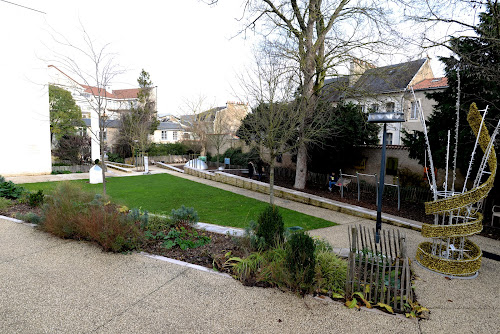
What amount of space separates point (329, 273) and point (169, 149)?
3032cm

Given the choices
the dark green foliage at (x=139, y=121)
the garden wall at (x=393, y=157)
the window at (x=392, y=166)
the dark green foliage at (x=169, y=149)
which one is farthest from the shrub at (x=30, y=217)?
the dark green foliage at (x=169, y=149)

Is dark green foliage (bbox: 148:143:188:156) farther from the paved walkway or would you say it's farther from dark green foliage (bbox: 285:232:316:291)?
dark green foliage (bbox: 285:232:316:291)

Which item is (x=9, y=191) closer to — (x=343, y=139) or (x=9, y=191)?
(x=9, y=191)

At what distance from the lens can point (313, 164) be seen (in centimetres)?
1525

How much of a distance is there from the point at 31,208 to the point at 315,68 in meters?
10.6

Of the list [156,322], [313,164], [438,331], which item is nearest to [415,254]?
[438,331]

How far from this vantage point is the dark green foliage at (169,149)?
3175 centimetres

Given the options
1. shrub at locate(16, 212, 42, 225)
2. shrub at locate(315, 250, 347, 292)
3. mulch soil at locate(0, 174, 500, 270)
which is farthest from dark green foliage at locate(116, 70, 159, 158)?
shrub at locate(315, 250, 347, 292)

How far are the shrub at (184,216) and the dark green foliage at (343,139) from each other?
7198 mm

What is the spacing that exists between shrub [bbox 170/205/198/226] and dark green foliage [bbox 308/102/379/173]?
720 cm

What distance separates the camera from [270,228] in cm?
534

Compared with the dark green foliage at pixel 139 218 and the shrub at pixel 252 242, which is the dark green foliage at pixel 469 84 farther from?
the dark green foliage at pixel 139 218

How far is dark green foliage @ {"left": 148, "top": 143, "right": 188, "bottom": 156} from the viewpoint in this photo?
31750 mm

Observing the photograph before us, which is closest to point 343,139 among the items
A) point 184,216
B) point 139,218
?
point 184,216
